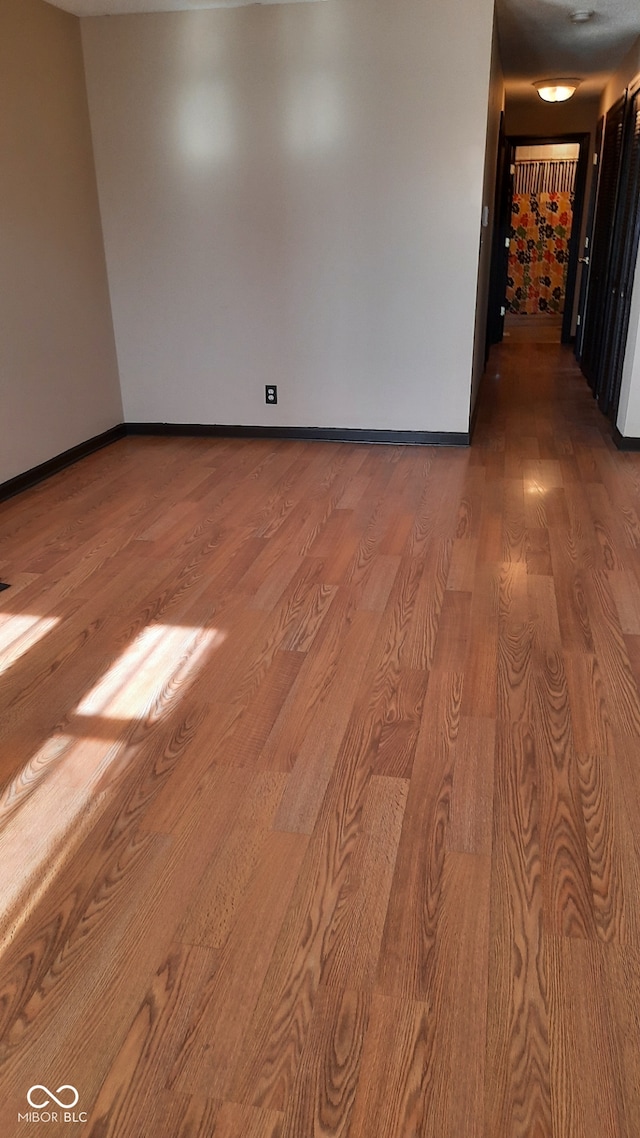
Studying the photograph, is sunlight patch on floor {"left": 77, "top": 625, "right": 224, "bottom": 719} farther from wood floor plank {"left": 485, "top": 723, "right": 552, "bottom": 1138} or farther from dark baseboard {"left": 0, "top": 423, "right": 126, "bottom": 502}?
dark baseboard {"left": 0, "top": 423, "right": 126, "bottom": 502}

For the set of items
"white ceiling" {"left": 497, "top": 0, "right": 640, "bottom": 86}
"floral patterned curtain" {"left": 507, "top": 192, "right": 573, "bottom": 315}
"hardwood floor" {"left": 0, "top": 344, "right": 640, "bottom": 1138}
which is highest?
"white ceiling" {"left": 497, "top": 0, "right": 640, "bottom": 86}

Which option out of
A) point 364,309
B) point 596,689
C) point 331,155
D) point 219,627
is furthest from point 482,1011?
point 331,155

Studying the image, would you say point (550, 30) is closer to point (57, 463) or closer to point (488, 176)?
point (488, 176)

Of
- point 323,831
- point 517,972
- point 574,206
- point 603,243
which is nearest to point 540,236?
point 574,206

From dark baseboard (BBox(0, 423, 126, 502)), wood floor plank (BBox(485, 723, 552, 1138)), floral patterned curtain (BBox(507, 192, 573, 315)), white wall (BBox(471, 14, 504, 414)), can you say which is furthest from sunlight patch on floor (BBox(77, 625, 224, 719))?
floral patterned curtain (BBox(507, 192, 573, 315))

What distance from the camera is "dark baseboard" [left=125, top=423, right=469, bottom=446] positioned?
4.65m

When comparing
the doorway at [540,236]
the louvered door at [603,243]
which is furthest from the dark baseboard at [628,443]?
the doorway at [540,236]

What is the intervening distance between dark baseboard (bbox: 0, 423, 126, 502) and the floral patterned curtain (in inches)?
288

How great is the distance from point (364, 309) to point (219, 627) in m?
2.61

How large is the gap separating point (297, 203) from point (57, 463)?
6.27 ft

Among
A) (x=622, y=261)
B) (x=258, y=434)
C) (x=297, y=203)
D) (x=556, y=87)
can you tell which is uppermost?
(x=556, y=87)

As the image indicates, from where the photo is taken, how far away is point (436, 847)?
1622 millimetres

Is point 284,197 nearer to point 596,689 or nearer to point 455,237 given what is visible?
point 455,237

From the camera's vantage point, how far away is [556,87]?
6.18 m
